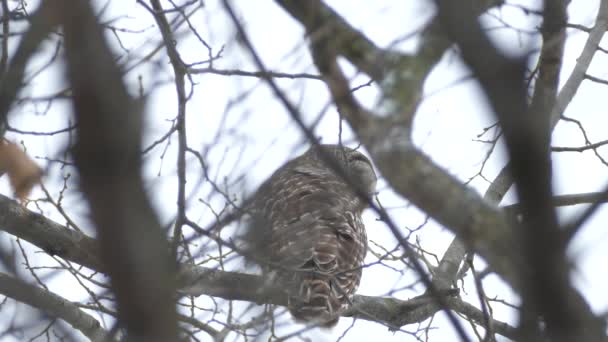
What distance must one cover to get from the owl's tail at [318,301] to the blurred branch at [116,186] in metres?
4.35

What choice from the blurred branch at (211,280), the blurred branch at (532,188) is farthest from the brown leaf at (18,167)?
the blurred branch at (532,188)

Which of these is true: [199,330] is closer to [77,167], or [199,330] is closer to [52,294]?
[52,294]

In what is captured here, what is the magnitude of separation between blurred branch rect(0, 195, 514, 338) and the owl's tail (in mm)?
147

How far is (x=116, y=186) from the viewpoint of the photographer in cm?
184

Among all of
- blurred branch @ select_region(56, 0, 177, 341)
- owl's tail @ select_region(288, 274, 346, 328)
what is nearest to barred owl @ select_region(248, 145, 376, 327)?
owl's tail @ select_region(288, 274, 346, 328)

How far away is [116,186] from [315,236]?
18.2ft

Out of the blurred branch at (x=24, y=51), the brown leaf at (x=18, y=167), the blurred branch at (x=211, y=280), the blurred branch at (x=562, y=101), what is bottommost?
the blurred branch at (x=24, y=51)

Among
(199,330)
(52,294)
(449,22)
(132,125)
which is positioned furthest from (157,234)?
(52,294)

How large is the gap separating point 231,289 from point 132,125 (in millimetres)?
2614

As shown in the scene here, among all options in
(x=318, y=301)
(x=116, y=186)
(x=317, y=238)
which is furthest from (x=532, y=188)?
(x=317, y=238)

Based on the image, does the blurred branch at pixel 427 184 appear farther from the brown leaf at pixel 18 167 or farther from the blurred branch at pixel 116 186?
the brown leaf at pixel 18 167

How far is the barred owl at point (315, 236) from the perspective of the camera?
230 inches

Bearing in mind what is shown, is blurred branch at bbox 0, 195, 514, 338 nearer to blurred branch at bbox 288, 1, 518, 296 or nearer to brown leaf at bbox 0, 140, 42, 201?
brown leaf at bbox 0, 140, 42, 201

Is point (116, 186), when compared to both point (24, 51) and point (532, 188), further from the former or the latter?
point (24, 51)
